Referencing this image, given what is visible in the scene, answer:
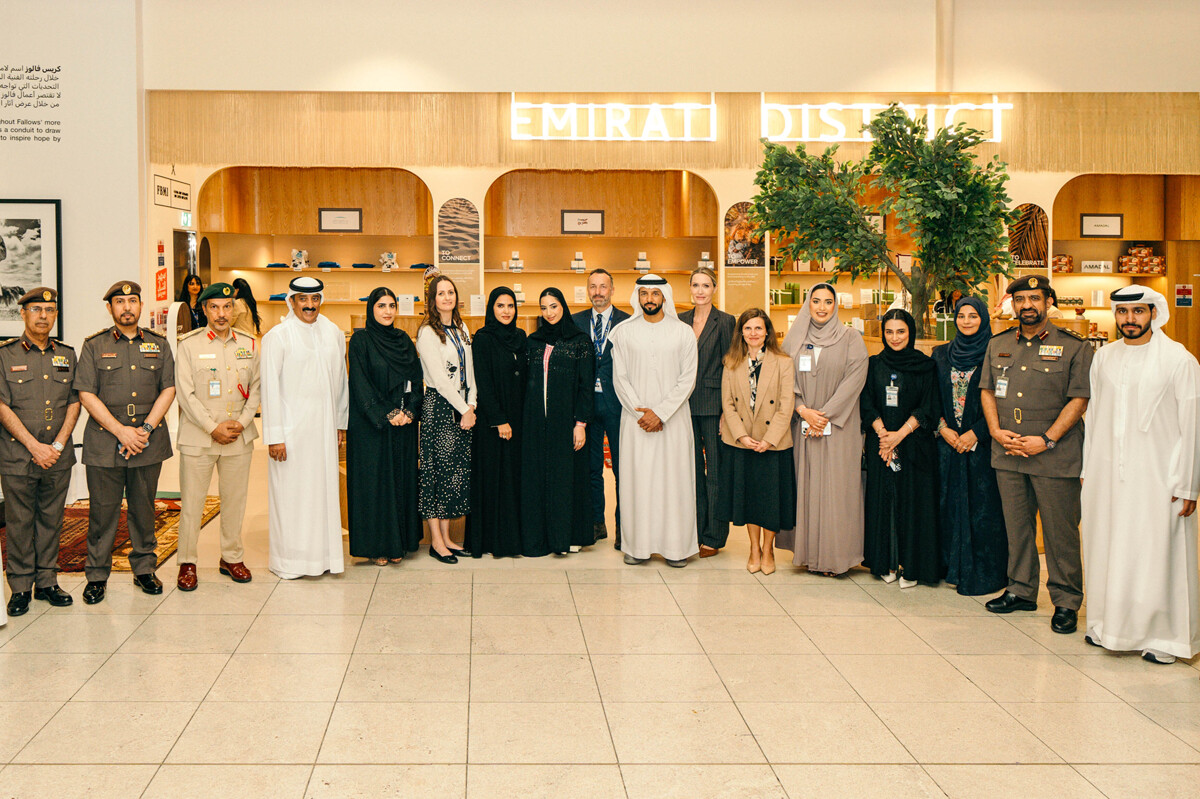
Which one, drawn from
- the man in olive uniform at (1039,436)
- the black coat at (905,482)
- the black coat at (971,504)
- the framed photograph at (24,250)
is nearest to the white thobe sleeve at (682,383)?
the black coat at (905,482)

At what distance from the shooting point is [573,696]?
3.71 metres

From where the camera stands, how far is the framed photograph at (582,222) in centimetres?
1127

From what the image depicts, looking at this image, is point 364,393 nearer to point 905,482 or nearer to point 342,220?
point 905,482

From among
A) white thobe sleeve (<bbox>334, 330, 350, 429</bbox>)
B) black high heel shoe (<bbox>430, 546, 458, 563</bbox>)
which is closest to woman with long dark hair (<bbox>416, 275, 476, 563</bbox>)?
black high heel shoe (<bbox>430, 546, 458, 563</bbox>)

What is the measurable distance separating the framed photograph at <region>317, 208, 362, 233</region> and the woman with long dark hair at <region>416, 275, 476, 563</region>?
20.2 feet

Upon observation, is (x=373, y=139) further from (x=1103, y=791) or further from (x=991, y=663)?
(x=1103, y=791)

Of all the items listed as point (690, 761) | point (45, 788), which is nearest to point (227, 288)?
point (45, 788)

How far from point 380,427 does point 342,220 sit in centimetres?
660

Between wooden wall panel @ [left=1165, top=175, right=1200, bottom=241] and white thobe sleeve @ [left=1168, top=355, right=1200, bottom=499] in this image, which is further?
wooden wall panel @ [left=1165, top=175, right=1200, bottom=241]

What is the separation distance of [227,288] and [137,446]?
0.92 metres

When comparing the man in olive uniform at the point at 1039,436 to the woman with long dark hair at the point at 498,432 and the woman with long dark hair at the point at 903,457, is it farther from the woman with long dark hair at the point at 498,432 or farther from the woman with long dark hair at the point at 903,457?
the woman with long dark hair at the point at 498,432

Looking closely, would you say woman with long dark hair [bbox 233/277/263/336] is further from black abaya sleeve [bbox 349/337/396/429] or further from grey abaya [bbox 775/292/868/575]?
grey abaya [bbox 775/292/868/575]

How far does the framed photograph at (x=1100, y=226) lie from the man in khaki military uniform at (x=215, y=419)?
389 inches

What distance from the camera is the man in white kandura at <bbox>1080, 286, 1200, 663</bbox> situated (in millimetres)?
4074
